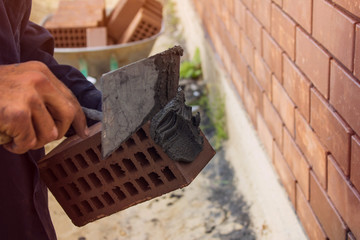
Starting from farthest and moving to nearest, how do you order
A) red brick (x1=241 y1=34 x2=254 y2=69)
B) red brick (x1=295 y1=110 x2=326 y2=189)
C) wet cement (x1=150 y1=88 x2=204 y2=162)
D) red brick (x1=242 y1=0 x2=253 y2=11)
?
red brick (x1=241 y1=34 x2=254 y2=69)
red brick (x1=242 y1=0 x2=253 y2=11)
red brick (x1=295 y1=110 x2=326 y2=189)
wet cement (x1=150 y1=88 x2=204 y2=162)

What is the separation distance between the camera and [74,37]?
4.68 metres

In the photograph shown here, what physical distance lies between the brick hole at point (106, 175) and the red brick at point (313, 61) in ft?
2.56

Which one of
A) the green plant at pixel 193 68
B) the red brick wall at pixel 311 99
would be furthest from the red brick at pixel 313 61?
the green plant at pixel 193 68

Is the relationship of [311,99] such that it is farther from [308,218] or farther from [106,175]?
[106,175]

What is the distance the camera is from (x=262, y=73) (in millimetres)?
2902

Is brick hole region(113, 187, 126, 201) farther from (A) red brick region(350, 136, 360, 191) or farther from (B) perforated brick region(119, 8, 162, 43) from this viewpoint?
(B) perforated brick region(119, 8, 162, 43)

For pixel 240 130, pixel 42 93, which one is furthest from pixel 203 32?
pixel 42 93

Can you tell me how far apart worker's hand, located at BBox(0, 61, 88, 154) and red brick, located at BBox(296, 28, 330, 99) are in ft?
2.98

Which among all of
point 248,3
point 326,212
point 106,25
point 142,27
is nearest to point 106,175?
point 326,212

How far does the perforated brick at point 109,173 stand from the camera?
167cm

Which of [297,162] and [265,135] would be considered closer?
[297,162]

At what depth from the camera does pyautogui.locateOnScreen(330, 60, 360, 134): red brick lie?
66.7 inches

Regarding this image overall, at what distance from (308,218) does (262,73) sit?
0.83 meters

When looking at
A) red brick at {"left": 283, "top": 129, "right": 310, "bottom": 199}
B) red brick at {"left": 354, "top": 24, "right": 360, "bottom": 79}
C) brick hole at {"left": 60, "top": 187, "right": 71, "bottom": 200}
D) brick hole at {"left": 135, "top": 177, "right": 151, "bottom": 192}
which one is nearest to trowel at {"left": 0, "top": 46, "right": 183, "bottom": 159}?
brick hole at {"left": 135, "top": 177, "right": 151, "bottom": 192}
